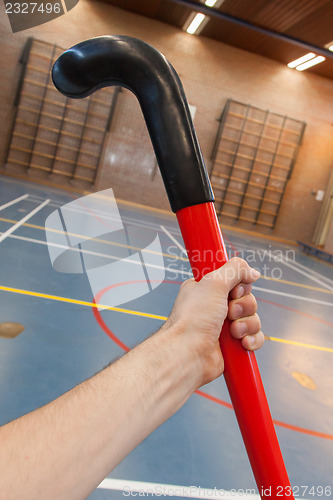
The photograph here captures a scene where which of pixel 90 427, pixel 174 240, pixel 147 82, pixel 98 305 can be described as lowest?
pixel 98 305

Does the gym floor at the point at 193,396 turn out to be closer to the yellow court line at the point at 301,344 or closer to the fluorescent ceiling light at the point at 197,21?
the yellow court line at the point at 301,344

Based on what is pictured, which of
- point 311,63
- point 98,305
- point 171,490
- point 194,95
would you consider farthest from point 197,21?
point 171,490

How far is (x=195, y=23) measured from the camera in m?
12.2

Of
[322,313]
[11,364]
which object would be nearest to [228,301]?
[11,364]

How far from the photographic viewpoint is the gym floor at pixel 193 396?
7.51 ft

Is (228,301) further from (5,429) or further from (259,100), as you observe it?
(259,100)

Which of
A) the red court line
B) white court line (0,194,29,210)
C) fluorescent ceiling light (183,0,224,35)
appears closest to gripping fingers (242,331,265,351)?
the red court line

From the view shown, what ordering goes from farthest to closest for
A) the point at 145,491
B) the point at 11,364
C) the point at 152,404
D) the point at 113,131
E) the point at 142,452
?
the point at 113,131 < the point at 11,364 < the point at 142,452 < the point at 145,491 < the point at 152,404

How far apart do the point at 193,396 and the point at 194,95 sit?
1263cm

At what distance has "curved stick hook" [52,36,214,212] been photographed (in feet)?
1.50

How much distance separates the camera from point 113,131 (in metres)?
13.4

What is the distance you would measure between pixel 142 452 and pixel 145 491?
286 mm

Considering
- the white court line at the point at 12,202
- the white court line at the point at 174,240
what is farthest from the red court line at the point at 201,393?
the white court line at the point at 12,202

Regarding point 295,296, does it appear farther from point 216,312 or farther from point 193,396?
point 216,312
